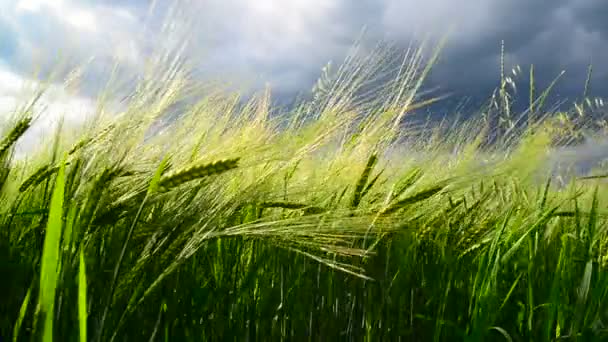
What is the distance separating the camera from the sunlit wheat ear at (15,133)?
95 centimetres

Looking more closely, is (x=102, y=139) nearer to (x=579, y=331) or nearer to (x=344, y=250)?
(x=344, y=250)

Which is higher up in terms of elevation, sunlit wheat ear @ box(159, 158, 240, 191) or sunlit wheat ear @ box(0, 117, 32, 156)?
sunlit wheat ear @ box(0, 117, 32, 156)

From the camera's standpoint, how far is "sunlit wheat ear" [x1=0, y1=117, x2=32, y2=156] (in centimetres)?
95

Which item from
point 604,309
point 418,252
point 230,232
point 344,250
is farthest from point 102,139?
point 604,309

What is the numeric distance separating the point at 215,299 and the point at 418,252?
0.60 meters

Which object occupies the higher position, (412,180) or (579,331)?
(412,180)

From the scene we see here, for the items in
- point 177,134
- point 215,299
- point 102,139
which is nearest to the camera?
point 102,139

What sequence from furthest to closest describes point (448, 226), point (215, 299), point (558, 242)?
point (558, 242) < point (448, 226) < point (215, 299)

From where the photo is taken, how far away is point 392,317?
57.5 inches

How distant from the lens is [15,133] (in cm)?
98

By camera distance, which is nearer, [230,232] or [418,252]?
[230,232]

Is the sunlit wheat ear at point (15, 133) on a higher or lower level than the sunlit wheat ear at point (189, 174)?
higher

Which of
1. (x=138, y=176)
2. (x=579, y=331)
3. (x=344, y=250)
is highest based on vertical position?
(x=138, y=176)

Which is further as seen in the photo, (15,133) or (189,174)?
(15,133)
